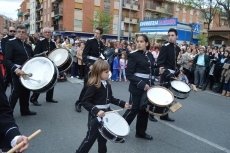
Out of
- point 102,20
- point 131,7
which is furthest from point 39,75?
point 131,7

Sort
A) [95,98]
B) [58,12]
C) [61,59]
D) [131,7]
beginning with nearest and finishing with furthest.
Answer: [95,98]
[61,59]
[58,12]
[131,7]

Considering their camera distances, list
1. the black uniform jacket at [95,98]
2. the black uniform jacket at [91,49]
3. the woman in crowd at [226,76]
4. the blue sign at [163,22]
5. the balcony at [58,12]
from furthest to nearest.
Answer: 1. the balcony at [58,12]
2. the blue sign at [163,22]
3. the woman in crowd at [226,76]
4. the black uniform jacket at [91,49]
5. the black uniform jacket at [95,98]

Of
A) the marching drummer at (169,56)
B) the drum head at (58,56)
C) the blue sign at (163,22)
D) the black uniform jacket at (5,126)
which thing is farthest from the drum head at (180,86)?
the blue sign at (163,22)

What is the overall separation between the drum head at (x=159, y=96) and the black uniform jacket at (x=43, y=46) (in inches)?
122

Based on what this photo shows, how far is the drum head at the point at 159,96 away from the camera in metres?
3.70

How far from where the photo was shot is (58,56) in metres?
5.70

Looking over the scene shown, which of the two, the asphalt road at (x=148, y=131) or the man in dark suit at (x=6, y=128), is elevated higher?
the man in dark suit at (x=6, y=128)

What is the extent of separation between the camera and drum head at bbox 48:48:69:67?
5.52 m

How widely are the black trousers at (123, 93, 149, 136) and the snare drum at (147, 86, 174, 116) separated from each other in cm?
28

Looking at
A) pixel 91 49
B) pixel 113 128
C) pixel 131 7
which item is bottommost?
pixel 113 128

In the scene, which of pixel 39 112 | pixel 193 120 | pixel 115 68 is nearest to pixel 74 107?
pixel 39 112

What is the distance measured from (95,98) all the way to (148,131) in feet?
6.48

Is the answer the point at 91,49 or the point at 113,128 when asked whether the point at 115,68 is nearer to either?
the point at 91,49

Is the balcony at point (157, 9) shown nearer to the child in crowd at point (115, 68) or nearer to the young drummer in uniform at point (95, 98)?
the child in crowd at point (115, 68)
